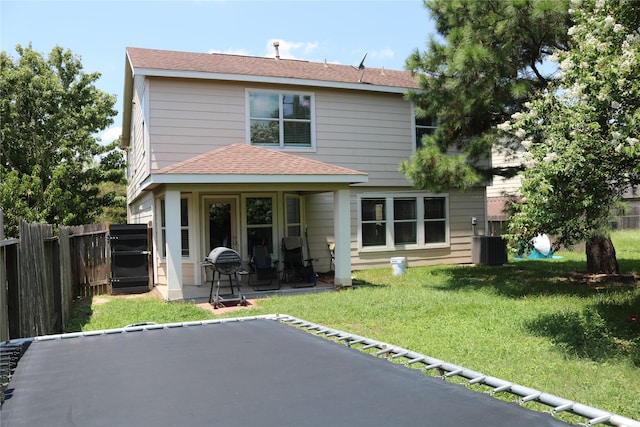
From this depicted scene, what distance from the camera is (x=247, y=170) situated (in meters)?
10.2

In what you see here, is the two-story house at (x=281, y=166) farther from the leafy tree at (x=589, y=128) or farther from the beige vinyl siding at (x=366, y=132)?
the leafy tree at (x=589, y=128)

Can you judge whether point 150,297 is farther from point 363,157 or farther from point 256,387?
point 256,387

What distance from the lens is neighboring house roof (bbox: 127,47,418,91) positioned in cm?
1200

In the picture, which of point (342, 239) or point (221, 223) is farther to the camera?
point (221, 223)

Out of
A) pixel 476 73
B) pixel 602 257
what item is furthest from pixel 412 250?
pixel 476 73

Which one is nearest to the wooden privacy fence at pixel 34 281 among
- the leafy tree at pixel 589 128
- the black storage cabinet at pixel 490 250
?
the leafy tree at pixel 589 128

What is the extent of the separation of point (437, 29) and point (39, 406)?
11515 millimetres

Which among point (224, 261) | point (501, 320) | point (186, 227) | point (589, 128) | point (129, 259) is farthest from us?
point (186, 227)

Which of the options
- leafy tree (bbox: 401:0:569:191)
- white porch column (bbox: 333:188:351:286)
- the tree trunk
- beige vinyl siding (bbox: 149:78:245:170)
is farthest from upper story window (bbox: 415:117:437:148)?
the tree trunk

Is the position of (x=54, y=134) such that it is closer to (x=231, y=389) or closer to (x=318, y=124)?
(x=318, y=124)

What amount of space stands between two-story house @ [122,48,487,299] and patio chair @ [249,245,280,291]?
0.92 m

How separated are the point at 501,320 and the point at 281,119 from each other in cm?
767

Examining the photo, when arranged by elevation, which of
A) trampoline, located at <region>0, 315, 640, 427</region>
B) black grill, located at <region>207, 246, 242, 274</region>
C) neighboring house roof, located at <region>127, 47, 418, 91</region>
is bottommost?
black grill, located at <region>207, 246, 242, 274</region>

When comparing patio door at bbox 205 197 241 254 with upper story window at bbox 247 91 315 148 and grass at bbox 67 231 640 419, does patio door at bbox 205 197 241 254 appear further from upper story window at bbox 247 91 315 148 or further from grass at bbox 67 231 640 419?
grass at bbox 67 231 640 419
